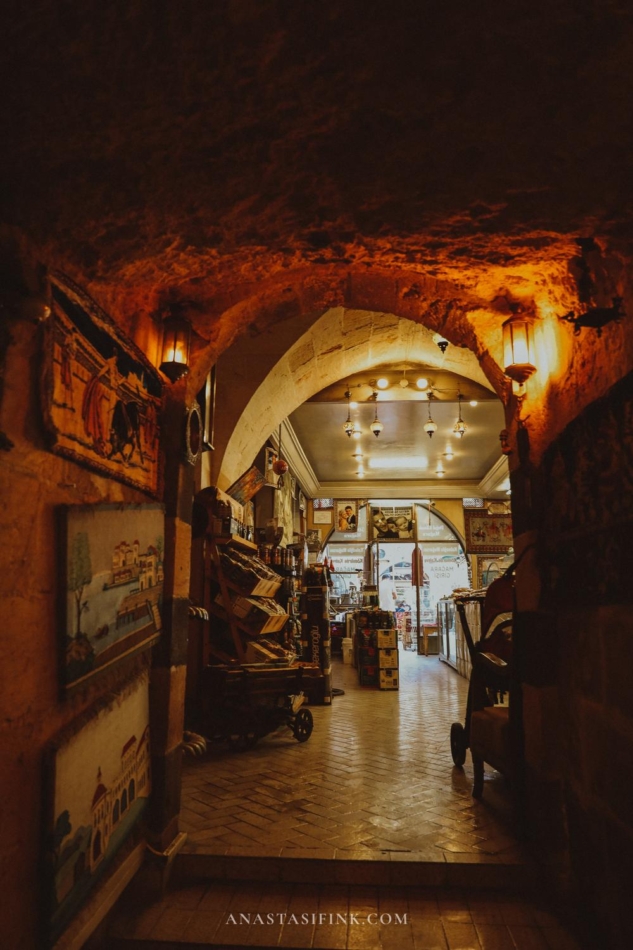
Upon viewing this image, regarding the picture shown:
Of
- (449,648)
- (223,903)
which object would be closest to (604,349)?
(223,903)

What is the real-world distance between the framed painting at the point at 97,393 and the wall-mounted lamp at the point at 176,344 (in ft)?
0.44

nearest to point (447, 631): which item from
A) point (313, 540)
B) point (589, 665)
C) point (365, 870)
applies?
point (313, 540)

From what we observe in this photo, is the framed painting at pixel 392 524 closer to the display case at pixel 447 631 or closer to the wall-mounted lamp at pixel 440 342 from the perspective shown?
the display case at pixel 447 631

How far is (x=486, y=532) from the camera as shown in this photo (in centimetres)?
1541

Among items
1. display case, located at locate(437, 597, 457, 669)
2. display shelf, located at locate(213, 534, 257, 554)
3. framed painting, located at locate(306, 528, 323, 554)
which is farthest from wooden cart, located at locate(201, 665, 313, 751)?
framed painting, located at locate(306, 528, 323, 554)

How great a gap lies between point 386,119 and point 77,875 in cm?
288

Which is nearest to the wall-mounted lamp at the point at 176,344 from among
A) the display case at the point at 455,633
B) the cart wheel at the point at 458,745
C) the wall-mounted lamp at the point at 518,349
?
the wall-mounted lamp at the point at 518,349

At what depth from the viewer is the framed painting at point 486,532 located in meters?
15.4

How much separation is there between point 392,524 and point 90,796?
1407cm

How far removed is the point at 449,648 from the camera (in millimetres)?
12078

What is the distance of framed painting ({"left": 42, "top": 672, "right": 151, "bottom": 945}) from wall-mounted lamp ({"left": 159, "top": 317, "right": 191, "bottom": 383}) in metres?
1.67

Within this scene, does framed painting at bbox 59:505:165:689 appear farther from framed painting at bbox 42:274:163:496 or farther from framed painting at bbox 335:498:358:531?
framed painting at bbox 335:498:358:531

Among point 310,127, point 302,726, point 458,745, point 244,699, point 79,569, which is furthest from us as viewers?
point 302,726

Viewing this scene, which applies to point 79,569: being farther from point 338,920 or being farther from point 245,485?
point 245,485
